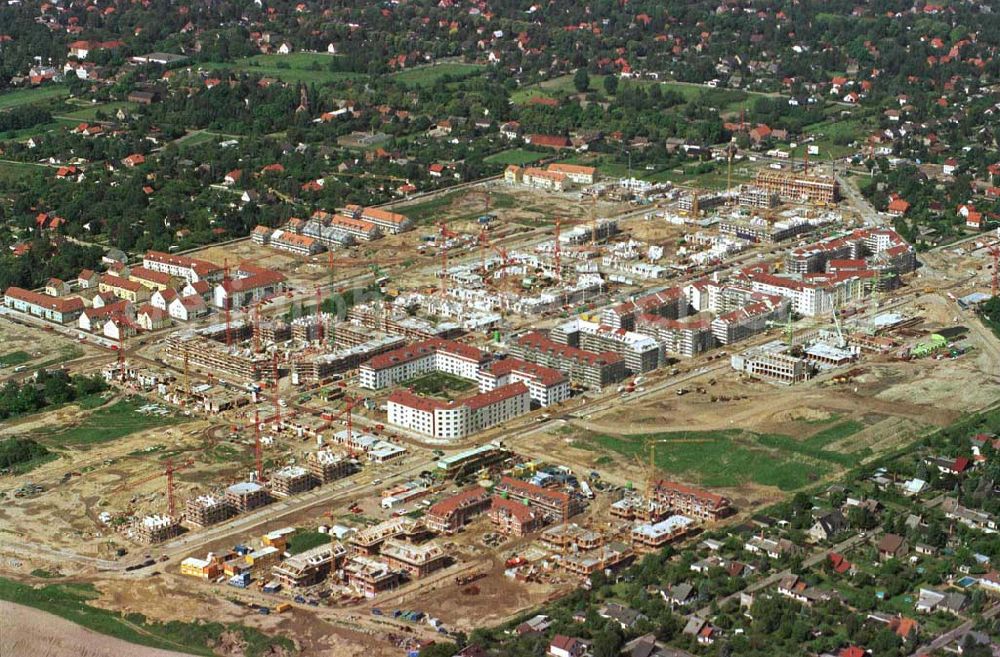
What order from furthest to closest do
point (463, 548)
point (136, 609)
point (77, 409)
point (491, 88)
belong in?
point (491, 88)
point (77, 409)
point (463, 548)
point (136, 609)

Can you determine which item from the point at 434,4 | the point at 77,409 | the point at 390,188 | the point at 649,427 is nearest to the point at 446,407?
the point at 649,427

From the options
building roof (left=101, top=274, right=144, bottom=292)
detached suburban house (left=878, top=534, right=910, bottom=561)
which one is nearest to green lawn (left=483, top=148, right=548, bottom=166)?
building roof (left=101, top=274, right=144, bottom=292)

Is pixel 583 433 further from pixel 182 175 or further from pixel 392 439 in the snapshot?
pixel 182 175

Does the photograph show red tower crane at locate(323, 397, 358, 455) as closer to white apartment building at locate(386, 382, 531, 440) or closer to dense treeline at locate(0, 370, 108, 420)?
white apartment building at locate(386, 382, 531, 440)

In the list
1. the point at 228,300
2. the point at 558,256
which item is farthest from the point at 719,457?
the point at 228,300

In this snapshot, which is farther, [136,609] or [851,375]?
[851,375]

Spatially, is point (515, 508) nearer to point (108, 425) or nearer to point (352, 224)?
point (108, 425)
